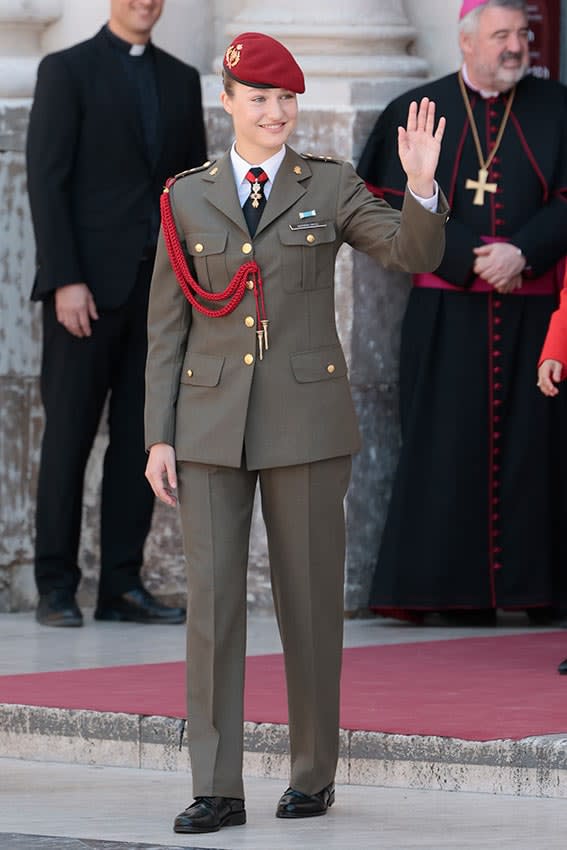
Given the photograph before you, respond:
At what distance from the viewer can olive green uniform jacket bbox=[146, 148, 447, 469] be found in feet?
18.2

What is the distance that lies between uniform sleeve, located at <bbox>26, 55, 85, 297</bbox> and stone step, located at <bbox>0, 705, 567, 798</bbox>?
2.17 m

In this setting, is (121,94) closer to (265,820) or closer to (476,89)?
(476,89)

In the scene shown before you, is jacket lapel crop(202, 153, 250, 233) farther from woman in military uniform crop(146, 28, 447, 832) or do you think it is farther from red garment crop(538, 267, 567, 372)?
red garment crop(538, 267, 567, 372)

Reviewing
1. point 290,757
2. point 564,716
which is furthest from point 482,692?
point 290,757

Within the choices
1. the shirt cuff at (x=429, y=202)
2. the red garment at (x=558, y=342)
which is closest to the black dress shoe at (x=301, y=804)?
the shirt cuff at (x=429, y=202)

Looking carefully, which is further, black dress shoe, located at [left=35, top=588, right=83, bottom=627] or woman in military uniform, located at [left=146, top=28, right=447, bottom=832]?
black dress shoe, located at [left=35, top=588, right=83, bottom=627]

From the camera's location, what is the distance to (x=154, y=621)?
349 inches

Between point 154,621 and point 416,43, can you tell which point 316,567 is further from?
point 416,43

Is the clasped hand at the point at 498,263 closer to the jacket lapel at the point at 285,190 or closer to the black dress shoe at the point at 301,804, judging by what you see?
the jacket lapel at the point at 285,190

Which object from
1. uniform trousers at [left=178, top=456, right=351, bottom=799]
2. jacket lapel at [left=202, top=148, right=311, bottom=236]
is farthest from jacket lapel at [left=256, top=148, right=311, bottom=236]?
uniform trousers at [left=178, top=456, right=351, bottom=799]

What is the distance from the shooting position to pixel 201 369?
562 cm

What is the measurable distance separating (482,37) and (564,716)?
9.75 ft

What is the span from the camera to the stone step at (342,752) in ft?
19.6

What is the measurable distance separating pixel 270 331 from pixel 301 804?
1.09m
